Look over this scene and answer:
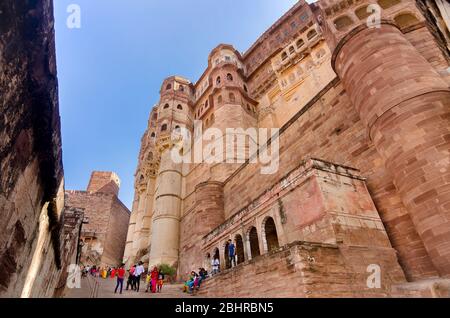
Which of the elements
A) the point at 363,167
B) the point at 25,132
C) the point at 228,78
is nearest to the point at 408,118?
the point at 363,167

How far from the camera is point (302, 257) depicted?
17.8 feet

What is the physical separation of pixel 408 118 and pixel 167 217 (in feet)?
58.9

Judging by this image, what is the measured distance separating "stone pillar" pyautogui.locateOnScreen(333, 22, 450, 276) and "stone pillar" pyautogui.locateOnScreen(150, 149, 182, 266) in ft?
52.3

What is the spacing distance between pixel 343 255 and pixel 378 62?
5.87 metres

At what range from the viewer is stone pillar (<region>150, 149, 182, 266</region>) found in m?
19.5

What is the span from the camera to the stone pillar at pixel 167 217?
1952 cm

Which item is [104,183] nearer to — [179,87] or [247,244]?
[179,87]

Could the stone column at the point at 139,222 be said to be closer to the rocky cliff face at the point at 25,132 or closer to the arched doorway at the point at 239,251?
the arched doorway at the point at 239,251

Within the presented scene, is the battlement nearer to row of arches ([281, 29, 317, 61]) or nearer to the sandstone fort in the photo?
the sandstone fort

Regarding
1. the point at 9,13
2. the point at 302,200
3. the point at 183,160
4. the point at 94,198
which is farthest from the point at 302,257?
the point at 94,198

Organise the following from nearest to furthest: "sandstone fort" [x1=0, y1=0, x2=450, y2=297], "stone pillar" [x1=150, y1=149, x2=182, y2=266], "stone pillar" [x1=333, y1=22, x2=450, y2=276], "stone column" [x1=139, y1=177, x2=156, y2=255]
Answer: "sandstone fort" [x1=0, y1=0, x2=450, y2=297], "stone pillar" [x1=333, y1=22, x2=450, y2=276], "stone pillar" [x1=150, y1=149, x2=182, y2=266], "stone column" [x1=139, y1=177, x2=156, y2=255]

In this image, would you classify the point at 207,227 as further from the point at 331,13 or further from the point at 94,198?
the point at 94,198

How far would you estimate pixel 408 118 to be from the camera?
23.0 feet

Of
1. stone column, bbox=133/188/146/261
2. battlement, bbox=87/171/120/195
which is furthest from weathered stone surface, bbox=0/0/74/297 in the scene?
battlement, bbox=87/171/120/195
